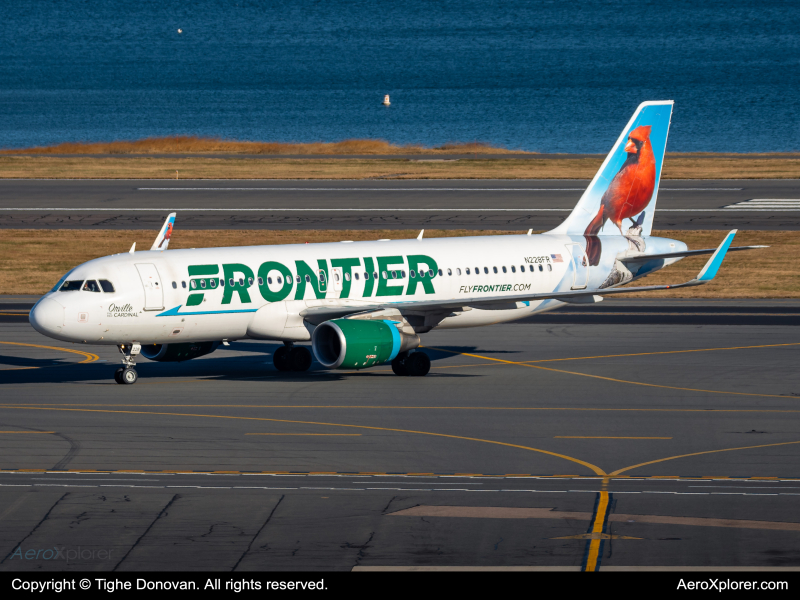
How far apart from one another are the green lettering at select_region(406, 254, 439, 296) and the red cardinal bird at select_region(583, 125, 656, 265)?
27.6ft

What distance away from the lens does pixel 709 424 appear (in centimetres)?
3462

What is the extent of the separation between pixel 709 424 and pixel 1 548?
66.5 feet

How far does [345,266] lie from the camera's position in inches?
1697

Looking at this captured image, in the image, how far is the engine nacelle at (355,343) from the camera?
3947 cm

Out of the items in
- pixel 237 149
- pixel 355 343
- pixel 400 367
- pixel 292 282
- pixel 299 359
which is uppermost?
pixel 237 149

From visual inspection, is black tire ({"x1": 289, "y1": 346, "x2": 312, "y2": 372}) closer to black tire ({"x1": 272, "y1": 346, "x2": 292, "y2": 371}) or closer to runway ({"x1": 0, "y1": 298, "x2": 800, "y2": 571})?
black tire ({"x1": 272, "y1": 346, "x2": 292, "y2": 371})

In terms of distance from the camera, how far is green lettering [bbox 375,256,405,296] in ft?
143

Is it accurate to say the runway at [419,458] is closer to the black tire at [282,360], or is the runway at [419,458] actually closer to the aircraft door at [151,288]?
the black tire at [282,360]

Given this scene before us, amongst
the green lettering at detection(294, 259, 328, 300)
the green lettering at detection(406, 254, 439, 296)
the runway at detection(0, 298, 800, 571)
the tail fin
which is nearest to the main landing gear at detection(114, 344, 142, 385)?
the runway at detection(0, 298, 800, 571)

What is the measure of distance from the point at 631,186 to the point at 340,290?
15.0 m

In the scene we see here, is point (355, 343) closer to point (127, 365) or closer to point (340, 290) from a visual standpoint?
point (340, 290)

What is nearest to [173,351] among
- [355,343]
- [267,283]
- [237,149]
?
[267,283]
